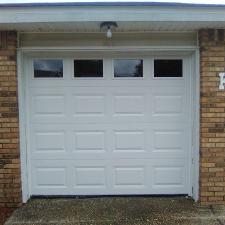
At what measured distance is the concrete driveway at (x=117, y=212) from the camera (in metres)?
4.84

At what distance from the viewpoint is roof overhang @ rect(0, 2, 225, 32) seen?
4.61 m

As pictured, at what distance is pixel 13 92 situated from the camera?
534cm

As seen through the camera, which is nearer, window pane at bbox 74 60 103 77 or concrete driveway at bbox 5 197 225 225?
concrete driveway at bbox 5 197 225 225

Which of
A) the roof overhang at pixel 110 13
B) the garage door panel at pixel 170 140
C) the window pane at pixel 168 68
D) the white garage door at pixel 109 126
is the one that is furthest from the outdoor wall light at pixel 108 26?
the garage door panel at pixel 170 140

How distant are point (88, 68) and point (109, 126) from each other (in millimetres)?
984

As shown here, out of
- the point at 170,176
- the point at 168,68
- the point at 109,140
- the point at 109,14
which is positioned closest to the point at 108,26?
the point at 109,14

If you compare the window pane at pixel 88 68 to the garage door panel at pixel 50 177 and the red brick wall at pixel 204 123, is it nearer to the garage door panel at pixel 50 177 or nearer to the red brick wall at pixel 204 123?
the red brick wall at pixel 204 123

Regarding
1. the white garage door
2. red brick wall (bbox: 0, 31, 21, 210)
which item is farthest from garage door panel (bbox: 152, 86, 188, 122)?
red brick wall (bbox: 0, 31, 21, 210)

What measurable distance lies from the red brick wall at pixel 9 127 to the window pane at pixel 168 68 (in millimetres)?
2207

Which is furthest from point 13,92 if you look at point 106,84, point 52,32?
point 106,84

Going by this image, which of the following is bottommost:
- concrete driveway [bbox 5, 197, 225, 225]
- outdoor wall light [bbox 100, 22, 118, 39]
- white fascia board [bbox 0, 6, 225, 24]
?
concrete driveway [bbox 5, 197, 225, 225]

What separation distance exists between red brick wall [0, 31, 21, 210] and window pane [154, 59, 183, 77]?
2.21 meters

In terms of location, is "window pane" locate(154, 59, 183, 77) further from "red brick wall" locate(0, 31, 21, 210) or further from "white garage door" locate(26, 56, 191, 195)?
"red brick wall" locate(0, 31, 21, 210)

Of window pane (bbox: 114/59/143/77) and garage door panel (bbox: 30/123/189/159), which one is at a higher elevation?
window pane (bbox: 114/59/143/77)
